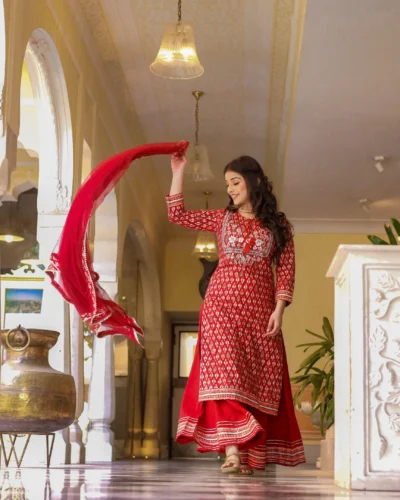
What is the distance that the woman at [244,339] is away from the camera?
11.5ft

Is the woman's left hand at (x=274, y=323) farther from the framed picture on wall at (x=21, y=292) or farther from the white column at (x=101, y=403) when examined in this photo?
the framed picture on wall at (x=21, y=292)

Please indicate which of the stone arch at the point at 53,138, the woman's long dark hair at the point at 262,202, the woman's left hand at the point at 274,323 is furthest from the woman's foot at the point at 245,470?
the stone arch at the point at 53,138

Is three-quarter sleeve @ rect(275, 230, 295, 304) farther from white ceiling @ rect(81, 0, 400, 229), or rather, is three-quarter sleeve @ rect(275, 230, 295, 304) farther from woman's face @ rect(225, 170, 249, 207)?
white ceiling @ rect(81, 0, 400, 229)

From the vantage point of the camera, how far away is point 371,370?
268 centimetres

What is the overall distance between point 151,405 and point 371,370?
9.58 m

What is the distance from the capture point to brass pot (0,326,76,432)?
4.32m

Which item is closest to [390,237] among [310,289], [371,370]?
[371,370]

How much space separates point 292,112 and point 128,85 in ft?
5.02

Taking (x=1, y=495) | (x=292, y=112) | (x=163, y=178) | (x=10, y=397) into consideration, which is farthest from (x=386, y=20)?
(x=163, y=178)

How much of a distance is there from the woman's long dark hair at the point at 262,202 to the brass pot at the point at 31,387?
1.40 meters

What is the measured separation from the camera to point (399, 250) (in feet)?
8.92

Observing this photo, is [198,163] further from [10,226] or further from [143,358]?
[143,358]

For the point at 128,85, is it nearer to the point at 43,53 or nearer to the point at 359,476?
the point at 43,53

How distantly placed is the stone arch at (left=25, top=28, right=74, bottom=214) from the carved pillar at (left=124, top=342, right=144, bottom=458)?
5.64 m
